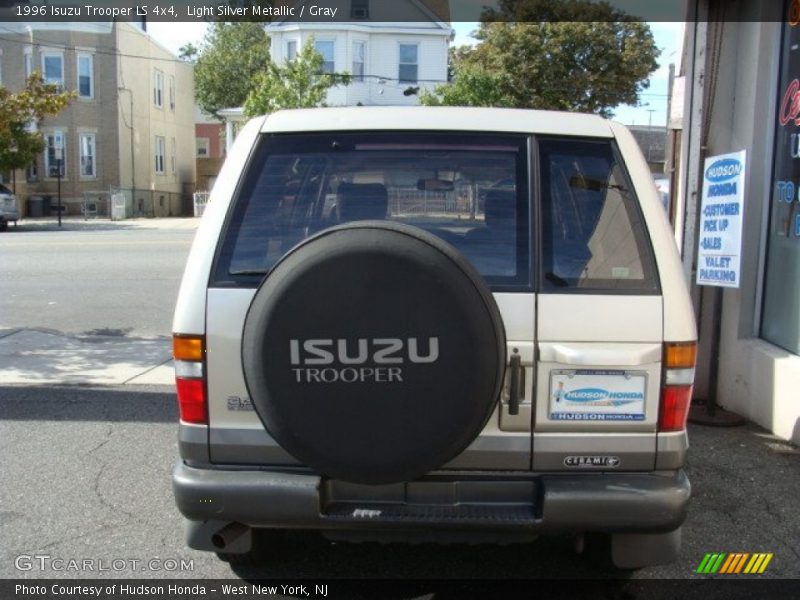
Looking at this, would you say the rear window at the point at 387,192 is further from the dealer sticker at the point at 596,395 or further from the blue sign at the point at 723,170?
the blue sign at the point at 723,170

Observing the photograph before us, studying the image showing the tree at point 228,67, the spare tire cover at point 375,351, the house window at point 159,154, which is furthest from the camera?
the tree at point 228,67

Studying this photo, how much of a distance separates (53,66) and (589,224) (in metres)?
38.2

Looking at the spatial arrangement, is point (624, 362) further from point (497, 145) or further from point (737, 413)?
point (737, 413)

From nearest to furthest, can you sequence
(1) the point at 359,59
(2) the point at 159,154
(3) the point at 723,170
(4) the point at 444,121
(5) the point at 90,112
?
→ (4) the point at 444,121, (3) the point at 723,170, (1) the point at 359,59, (5) the point at 90,112, (2) the point at 159,154

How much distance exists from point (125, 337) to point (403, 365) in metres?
7.30

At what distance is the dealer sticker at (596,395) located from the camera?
3.12 metres

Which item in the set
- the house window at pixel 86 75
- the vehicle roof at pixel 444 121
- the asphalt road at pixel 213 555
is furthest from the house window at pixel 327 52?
the vehicle roof at pixel 444 121

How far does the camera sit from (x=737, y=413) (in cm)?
657

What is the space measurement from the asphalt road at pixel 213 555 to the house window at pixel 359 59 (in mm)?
30855

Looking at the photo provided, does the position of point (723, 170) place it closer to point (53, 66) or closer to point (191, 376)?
point (191, 376)

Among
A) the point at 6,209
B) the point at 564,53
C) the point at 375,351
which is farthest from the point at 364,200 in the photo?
the point at 564,53

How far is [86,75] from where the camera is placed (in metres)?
37.3

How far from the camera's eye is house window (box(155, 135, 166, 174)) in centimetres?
4225

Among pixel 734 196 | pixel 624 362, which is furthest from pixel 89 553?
pixel 734 196
